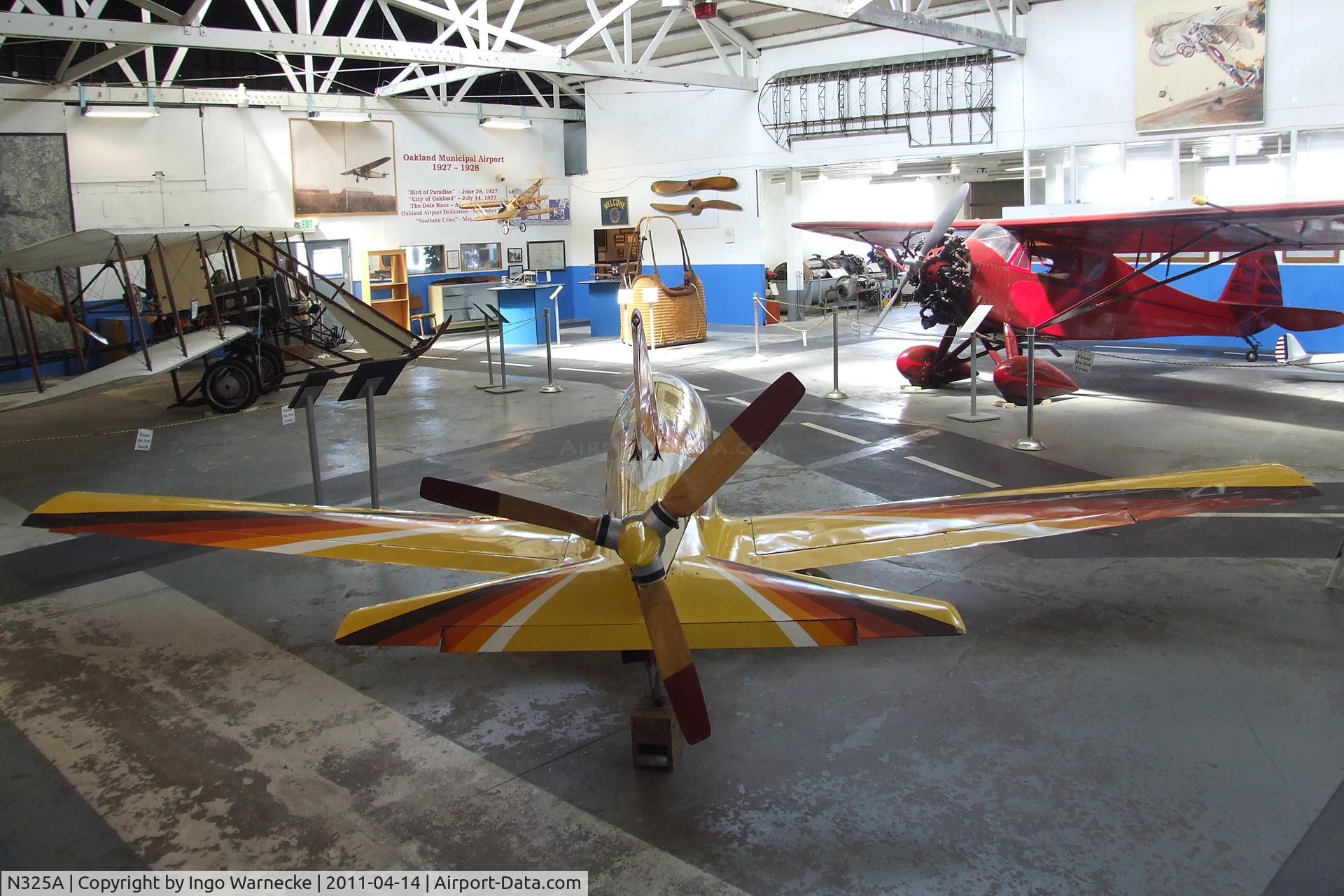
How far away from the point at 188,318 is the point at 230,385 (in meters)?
2.55

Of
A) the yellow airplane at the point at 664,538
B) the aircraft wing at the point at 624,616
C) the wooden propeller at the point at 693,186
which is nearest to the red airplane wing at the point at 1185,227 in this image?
the yellow airplane at the point at 664,538

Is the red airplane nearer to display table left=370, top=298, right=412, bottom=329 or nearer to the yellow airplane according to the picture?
the yellow airplane

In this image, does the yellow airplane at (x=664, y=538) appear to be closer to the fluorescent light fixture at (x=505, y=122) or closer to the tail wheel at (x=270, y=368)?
the tail wheel at (x=270, y=368)

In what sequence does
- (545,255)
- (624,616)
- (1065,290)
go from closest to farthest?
(624,616) < (1065,290) < (545,255)

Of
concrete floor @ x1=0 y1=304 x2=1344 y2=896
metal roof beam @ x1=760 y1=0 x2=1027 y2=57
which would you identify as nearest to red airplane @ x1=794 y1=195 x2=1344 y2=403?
metal roof beam @ x1=760 y1=0 x2=1027 y2=57

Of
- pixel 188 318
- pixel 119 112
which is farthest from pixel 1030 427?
pixel 119 112

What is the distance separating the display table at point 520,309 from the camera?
1883 centimetres

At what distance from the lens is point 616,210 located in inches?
861

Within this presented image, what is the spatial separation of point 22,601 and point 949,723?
5.15m

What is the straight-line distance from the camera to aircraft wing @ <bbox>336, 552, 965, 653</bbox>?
9.46 ft

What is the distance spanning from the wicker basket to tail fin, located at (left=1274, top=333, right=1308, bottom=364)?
9.31 m

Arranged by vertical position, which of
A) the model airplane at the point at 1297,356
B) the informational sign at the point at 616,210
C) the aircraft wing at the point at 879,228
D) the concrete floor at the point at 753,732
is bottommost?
the concrete floor at the point at 753,732

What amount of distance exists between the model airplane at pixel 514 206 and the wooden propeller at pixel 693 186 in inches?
125

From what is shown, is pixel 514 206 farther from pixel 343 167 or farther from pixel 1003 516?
pixel 1003 516
